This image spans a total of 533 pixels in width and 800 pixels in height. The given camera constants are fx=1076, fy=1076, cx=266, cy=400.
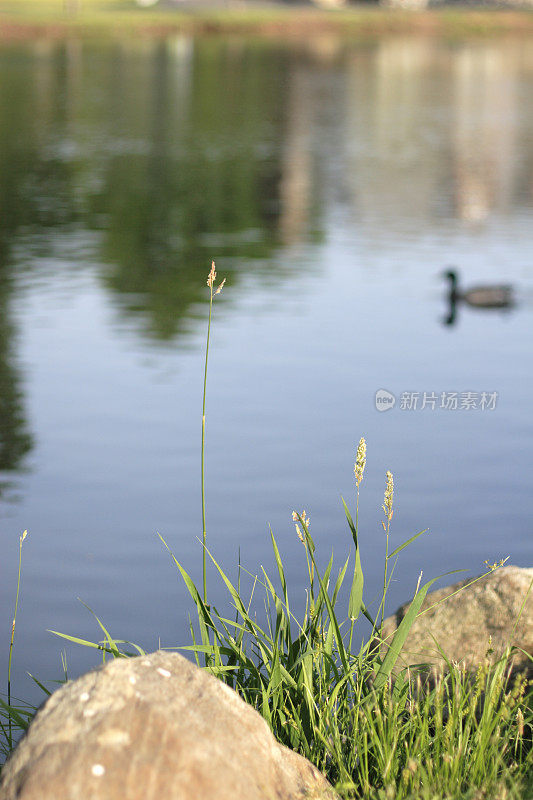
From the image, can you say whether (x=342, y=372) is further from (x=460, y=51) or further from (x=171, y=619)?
(x=460, y=51)

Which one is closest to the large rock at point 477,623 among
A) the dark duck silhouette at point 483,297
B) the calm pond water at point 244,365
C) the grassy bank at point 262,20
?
the calm pond water at point 244,365

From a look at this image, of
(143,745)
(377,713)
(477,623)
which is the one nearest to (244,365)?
(477,623)

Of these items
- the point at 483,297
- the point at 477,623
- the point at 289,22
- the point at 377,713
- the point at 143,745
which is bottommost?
the point at 483,297

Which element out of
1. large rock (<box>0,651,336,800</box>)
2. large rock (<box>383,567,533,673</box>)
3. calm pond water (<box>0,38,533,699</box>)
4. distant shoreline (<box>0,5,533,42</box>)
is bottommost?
calm pond water (<box>0,38,533,699</box>)

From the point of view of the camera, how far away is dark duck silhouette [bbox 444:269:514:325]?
1822cm

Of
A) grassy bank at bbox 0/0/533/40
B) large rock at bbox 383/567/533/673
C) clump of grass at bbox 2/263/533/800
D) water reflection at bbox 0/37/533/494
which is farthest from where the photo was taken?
grassy bank at bbox 0/0/533/40

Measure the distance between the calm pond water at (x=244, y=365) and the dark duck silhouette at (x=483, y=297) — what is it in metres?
0.19

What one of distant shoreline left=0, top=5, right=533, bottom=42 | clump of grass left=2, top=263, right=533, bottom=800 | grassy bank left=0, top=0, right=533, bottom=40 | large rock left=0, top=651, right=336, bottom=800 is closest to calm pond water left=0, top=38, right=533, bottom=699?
clump of grass left=2, top=263, right=533, bottom=800

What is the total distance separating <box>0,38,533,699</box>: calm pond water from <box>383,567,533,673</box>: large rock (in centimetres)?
263

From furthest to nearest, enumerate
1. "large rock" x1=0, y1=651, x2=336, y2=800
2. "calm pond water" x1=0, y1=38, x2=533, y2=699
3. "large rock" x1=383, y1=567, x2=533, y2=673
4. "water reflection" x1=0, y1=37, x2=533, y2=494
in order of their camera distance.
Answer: "water reflection" x1=0, y1=37, x2=533, y2=494 → "calm pond water" x1=0, y1=38, x2=533, y2=699 → "large rock" x1=383, y1=567, x2=533, y2=673 → "large rock" x1=0, y1=651, x2=336, y2=800

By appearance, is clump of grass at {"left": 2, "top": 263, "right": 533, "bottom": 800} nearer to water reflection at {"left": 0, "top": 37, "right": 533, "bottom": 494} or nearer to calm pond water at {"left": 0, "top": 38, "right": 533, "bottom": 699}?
calm pond water at {"left": 0, "top": 38, "right": 533, "bottom": 699}

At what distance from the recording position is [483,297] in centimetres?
1825

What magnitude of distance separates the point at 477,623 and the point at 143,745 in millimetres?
2377

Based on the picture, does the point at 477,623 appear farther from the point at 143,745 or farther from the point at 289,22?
the point at 289,22
